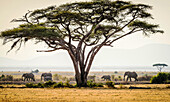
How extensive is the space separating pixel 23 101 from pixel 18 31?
41.5ft

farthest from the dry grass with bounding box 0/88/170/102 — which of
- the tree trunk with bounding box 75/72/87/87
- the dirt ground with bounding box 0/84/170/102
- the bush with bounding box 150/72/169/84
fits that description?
the bush with bounding box 150/72/169/84

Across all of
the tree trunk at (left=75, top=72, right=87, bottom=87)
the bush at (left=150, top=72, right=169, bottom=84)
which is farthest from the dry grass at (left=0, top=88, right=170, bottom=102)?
the bush at (left=150, top=72, right=169, bottom=84)

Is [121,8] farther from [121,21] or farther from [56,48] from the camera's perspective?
[56,48]

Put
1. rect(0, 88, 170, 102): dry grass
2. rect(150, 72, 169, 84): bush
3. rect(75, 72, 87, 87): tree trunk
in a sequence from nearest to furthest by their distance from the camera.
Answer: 1. rect(0, 88, 170, 102): dry grass
2. rect(75, 72, 87, 87): tree trunk
3. rect(150, 72, 169, 84): bush

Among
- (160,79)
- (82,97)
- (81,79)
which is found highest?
(160,79)

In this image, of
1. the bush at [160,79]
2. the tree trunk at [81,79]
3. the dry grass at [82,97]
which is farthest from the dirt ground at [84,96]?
the bush at [160,79]

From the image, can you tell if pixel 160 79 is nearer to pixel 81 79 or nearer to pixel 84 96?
pixel 81 79

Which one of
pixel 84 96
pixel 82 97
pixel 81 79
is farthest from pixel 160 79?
pixel 82 97

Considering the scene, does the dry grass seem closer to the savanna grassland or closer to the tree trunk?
the savanna grassland

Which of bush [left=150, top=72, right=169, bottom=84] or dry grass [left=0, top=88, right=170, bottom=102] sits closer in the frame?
dry grass [left=0, top=88, right=170, bottom=102]

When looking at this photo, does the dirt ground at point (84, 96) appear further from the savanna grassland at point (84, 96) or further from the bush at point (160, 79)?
the bush at point (160, 79)

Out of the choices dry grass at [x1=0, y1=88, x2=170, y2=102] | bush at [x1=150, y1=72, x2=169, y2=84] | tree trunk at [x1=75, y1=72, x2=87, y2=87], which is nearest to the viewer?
dry grass at [x1=0, y1=88, x2=170, y2=102]

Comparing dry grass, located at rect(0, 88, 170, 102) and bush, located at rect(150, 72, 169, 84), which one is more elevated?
bush, located at rect(150, 72, 169, 84)

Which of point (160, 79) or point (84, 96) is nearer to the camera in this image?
point (84, 96)
